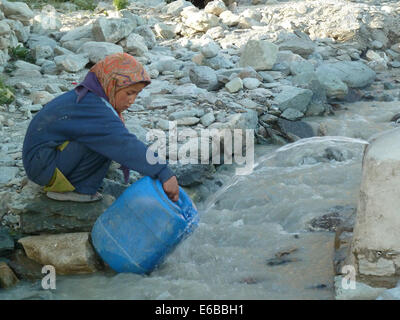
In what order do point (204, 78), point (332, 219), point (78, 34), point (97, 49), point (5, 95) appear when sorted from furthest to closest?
point (78, 34)
point (97, 49)
point (204, 78)
point (5, 95)
point (332, 219)

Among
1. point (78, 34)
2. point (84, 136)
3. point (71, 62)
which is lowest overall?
point (71, 62)

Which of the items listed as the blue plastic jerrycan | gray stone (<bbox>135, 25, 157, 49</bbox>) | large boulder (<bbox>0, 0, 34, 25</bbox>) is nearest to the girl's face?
the blue plastic jerrycan

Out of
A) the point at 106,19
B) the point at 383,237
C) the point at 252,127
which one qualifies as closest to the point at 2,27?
the point at 106,19

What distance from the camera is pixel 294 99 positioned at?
6.02 metres

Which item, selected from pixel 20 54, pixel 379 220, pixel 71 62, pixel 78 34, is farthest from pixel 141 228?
pixel 78 34

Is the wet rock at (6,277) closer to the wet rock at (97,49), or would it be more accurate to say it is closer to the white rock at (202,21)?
the wet rock at (97,49)

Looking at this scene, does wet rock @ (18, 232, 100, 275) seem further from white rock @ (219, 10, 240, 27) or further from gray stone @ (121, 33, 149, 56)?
white rock @ (219, 10, 240, 27)

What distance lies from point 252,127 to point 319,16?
4518 millimetres

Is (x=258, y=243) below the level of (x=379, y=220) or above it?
below

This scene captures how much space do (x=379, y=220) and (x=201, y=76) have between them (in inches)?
153

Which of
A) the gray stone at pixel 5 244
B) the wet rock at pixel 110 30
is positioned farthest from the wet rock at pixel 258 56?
the gray stone at pixel 5 244

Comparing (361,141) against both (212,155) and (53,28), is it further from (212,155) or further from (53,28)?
(53,28)

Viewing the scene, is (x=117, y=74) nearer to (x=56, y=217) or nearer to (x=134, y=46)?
(x=56, y=217)

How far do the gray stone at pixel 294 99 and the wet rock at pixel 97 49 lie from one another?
2157mm
